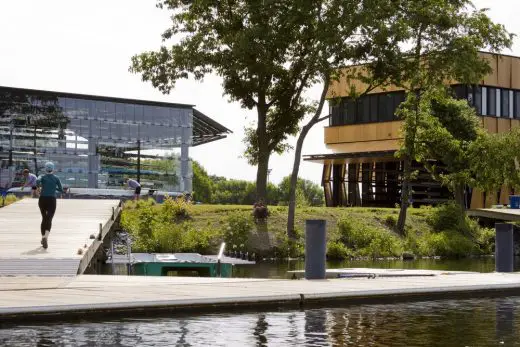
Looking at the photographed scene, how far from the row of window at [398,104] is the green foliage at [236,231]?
32.1m

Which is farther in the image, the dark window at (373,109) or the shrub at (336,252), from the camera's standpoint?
the dark window at (373,109)

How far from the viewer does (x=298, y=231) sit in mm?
46156

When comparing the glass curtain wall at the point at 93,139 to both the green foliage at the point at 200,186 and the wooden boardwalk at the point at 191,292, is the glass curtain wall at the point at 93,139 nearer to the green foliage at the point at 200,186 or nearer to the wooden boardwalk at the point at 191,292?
the wooden boardwalk at the point at 191,292

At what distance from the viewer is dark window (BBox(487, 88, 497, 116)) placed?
7688 centimetres

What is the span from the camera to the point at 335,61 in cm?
4741

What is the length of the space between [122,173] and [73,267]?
59.1 metres

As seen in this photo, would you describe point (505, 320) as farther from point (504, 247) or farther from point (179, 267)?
point (179, 267)

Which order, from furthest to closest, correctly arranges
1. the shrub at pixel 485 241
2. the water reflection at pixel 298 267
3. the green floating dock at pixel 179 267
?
the shrub at pixel 485 241 → the water reflection at pixel 298 267 → the green floating dock at pixel 179 267

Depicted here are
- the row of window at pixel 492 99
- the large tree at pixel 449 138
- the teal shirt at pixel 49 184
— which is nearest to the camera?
the teal shirt at pixel 49 184

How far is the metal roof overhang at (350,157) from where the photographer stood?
7300cm

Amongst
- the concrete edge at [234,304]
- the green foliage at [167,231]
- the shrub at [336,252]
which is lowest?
the shrub at [336,252]

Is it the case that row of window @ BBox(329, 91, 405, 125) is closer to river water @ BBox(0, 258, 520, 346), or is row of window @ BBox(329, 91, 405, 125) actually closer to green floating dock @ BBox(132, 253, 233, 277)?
green floating dock @ BBox(132, 253, 233, 277)

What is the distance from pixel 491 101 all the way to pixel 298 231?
1408 inches

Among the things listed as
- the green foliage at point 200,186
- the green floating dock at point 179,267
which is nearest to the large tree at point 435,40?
the green floating dock at point 179,267
